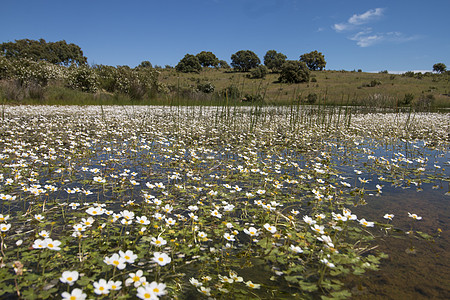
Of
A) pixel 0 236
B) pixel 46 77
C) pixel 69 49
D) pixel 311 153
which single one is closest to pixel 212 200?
pixel 0 236

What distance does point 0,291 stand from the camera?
62.1 inches

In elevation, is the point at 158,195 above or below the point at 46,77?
below

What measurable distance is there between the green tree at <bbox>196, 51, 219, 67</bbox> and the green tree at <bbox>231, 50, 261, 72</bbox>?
7.73 metres

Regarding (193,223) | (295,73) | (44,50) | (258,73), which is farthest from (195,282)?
(44,50)

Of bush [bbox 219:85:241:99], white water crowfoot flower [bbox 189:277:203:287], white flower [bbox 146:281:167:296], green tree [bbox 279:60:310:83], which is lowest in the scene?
white water crowfoot flower [bbox 189:277:203:287]

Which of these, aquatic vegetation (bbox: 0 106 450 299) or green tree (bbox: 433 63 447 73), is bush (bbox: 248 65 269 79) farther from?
green tree (bbox: 433 63 447 73)

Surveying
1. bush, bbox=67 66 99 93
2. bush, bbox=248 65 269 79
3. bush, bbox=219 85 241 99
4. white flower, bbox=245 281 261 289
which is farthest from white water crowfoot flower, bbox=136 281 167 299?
bush, bbox=248 65 269 79

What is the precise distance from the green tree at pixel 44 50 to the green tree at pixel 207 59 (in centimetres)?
3816

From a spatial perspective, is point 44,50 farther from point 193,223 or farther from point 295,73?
point 193,223

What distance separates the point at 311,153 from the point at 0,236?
5762 millimetres

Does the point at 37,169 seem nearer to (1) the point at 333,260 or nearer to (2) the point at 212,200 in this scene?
(2) the point at 212,200

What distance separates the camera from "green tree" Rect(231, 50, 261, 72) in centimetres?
8062

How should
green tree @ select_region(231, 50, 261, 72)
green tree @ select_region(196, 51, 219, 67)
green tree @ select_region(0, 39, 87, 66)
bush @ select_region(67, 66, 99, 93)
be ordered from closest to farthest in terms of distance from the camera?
bush @ select_region(67, 66, 99, 93), green tree @ select_region(0, 39, 87, 66), green tree @ select_region(231, 50, 261, 72), green tree @ select_region(196, 51, 219, 67)

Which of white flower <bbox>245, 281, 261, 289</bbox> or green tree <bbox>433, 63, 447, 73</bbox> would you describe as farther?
green tree <bbox>433, 63, 447, 73</bbox>
